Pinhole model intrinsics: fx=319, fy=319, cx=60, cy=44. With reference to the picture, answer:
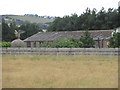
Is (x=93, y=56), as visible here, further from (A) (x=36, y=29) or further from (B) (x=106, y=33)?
(A) (x=36, y=29)

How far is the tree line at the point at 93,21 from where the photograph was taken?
44.2m

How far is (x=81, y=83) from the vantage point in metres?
8.56

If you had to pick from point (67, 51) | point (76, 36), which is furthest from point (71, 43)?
point (76, 36)

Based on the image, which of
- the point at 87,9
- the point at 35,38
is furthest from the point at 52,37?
the point at 87,9

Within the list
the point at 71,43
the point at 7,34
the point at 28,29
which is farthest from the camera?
the point at 28,29

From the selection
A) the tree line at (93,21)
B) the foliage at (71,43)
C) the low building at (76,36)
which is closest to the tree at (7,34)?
the low building at (76,36)

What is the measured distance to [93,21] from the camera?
45.7 meters

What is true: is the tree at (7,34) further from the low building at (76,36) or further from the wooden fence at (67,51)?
the wooden fence at (67,51)

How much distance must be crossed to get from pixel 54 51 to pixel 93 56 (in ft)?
8.26

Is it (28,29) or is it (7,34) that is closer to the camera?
(7,34)

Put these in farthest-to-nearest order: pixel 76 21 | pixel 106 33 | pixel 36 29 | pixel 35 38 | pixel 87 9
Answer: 1. pixel 36 29
2. pixel 87 9
3. pixel 76 21
4. pixel 35 38
5. pixel 106 33

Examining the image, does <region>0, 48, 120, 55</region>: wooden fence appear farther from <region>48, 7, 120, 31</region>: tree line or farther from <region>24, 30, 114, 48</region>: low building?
<region>48, 7, 120, 31</region>: tree line

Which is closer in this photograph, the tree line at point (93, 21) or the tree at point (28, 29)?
the tree line at point (93, 21)

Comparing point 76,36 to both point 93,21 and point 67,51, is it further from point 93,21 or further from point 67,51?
point 67,51
